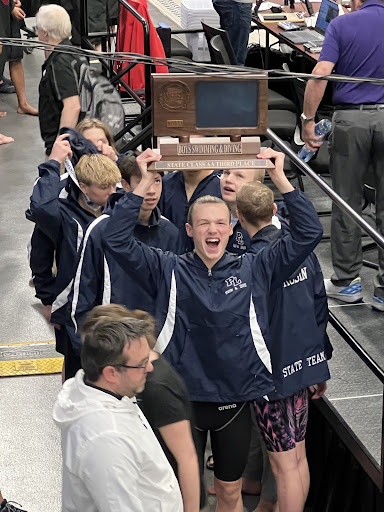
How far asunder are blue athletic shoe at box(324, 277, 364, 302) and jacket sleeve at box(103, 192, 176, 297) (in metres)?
2.44

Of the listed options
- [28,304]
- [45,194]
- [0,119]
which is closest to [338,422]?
[45,194]

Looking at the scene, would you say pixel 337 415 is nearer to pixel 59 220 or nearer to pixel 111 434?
pixel 59 220

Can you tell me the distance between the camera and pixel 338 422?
14.5 feet

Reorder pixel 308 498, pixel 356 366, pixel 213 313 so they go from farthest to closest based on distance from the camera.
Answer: pixel 356 366
pixel 308 498
pixel 213 313

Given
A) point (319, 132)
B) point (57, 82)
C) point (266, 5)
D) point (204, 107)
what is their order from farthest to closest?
point (266, 5)
point (319, 132)
point (57, 82)
point (204, 107)

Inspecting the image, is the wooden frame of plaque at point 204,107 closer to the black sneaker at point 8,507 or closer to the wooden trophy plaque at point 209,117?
the wooden trophy plaque at point 209,117

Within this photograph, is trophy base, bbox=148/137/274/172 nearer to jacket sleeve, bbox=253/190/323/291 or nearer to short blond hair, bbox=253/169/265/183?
jacket sleeve, bbox=253/190/323/291

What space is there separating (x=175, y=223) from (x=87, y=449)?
Result: 2199 mm

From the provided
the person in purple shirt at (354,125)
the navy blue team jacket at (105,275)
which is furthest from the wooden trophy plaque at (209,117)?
the person in purple shirt at (354,125)

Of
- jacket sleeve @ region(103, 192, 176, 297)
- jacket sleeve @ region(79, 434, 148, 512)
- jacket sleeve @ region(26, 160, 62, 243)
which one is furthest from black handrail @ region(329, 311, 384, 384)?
jacket sleeve @ region(79, 434, 148, 512)

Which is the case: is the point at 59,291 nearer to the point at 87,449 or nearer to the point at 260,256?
the point at 260,256

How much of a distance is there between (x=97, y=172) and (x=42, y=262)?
0.63m

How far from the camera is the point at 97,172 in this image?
4.50 metres

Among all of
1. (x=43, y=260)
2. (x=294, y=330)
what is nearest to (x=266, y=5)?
(x=43, y=260)
